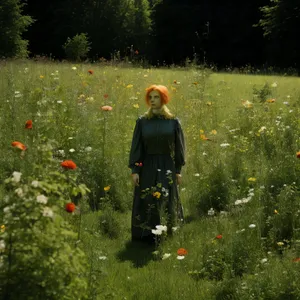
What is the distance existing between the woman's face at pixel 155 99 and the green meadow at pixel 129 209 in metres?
0.96

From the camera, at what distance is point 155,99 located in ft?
17.1

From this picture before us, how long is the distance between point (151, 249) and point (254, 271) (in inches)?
52.5

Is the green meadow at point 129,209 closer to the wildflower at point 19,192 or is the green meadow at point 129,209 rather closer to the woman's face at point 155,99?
the wildflower at point 19,192

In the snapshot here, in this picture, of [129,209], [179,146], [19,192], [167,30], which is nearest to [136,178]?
[179,146]

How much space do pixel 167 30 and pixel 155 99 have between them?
35.7m

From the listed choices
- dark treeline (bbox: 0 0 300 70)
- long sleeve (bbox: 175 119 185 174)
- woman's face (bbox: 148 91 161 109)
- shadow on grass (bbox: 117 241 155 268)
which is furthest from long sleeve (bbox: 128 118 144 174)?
dark treeline (bbox: 0 0 300 70)

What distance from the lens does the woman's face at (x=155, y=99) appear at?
521 cm

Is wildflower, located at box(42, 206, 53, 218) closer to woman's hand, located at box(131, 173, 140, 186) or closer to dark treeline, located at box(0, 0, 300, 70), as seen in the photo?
woman's hand, located at box(131, 173, 140, 186)

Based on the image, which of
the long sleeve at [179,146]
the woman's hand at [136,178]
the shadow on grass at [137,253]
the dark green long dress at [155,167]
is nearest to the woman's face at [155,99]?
the dark green long dress at [155,167]

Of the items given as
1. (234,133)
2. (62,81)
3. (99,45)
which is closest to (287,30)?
(99,45)

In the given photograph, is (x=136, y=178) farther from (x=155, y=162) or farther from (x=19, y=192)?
(x=19, y=192)

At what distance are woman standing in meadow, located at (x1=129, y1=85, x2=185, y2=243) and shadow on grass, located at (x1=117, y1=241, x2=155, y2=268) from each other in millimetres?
104

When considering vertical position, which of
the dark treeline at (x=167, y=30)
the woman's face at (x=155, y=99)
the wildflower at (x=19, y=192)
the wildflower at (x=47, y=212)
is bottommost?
the wildflower at (x=47, y=212)

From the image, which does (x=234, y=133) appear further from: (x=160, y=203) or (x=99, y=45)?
(x=99, y=45)
